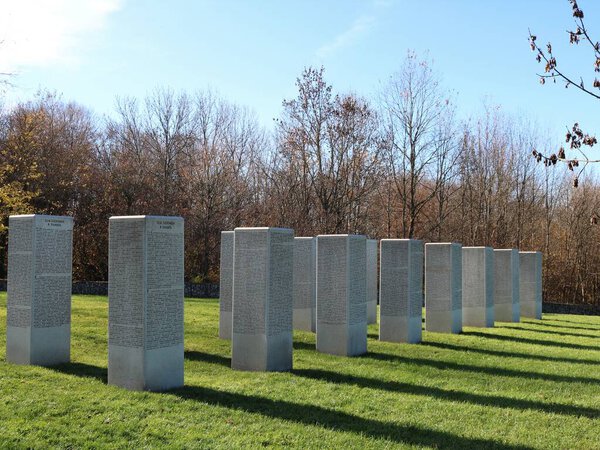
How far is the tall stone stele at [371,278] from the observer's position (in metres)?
16.1

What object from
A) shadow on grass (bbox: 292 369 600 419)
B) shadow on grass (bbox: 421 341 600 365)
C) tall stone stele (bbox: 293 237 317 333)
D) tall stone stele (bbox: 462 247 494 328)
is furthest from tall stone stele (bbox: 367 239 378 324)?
shadow on grass (bbox: 292 369 600 419)

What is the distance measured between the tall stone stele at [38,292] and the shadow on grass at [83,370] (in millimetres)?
335

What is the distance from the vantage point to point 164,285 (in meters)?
7.93

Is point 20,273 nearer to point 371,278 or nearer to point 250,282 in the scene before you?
point 250,282

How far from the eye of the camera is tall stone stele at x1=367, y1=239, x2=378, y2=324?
1611 centimetres

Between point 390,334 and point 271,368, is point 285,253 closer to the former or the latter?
point 271,368

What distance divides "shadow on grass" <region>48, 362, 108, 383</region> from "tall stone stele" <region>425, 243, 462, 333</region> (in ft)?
28.9

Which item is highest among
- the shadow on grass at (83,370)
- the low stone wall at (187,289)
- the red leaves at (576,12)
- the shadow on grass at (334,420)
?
the red leaves at (576,12)

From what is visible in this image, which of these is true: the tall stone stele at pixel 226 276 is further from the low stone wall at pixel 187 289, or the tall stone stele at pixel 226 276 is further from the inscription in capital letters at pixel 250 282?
the low stone wall at pixel 187 289

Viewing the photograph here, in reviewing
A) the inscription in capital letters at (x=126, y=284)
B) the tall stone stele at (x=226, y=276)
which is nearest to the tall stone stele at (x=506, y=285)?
the tall stone stele at (x=226, y=276)

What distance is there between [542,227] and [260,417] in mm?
29675

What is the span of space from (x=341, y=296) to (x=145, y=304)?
14.6ft

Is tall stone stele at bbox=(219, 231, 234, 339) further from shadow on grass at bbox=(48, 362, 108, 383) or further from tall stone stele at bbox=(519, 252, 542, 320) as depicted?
tall stone stele at bbox=(519, 252, 542, 320)

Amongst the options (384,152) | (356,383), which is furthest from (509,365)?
(384,152)
